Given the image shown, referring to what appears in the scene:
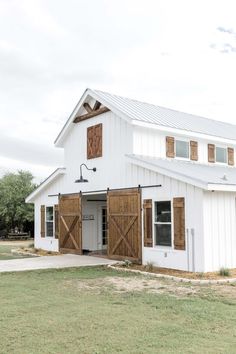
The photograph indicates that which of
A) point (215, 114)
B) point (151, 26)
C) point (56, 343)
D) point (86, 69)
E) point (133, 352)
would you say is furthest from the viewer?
point (215, 114)

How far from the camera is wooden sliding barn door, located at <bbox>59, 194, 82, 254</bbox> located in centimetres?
1789

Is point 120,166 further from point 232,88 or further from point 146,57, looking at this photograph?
point 232,88

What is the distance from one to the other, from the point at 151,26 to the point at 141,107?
22.5 feet

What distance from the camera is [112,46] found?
1379 cm

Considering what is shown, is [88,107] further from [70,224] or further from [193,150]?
[70,224]

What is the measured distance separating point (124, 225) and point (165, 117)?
539cm

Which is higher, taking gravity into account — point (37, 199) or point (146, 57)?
point (146, 57)

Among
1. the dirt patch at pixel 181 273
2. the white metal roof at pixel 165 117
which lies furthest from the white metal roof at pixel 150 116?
the dirt patch at pixel 181 273

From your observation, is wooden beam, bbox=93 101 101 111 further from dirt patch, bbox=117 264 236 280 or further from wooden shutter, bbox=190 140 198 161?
dirt patch, bbox=117 264 236 280

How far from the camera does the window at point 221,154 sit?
19.2 m

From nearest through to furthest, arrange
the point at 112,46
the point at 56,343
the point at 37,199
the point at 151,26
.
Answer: the point at 56,343 < the point at 151,26 < the point at 112,46 < the point at 37,199

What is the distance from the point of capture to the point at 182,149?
17.4 metres

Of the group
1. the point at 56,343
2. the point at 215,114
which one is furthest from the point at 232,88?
the point at 56,343

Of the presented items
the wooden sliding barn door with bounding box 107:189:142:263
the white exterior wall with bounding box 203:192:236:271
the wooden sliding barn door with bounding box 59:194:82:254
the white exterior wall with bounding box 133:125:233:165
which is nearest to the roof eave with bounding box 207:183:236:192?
the white exterior wall with bounding box 203:192:236:271
